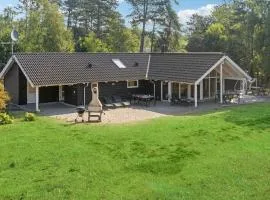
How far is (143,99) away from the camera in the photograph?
1212 inches

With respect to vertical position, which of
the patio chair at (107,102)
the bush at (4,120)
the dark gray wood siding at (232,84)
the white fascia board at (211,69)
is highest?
the white fascia board at (211,69)

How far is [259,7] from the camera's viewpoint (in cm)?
3916

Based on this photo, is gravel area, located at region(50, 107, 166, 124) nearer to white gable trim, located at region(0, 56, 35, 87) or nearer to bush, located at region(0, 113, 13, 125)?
bush, located at region(0, 113, 13, 125)

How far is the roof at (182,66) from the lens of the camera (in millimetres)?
29906

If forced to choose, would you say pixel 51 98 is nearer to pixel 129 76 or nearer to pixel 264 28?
pixel 129 76

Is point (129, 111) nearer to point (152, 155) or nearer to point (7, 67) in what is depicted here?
point (7, 67)

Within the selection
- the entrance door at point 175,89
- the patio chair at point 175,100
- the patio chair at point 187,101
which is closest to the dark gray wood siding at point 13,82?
the patio chair at point 175,100

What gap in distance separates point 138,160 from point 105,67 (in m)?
17.1

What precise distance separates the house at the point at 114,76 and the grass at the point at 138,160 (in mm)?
6643

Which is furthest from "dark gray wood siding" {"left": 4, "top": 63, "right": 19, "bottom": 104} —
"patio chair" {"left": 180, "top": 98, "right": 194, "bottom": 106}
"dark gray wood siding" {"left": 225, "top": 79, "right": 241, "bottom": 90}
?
"dark gray wood siding" {"left": 225, "top": 79, "right": 241, "bottom": 90}

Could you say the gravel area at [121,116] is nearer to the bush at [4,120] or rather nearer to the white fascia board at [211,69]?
the bush at [4,120]

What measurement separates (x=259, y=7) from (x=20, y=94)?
23.9 metres

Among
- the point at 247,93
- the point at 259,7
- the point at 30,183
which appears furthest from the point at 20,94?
the point at 259,7

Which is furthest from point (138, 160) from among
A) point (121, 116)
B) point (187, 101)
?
point (187, 101)
